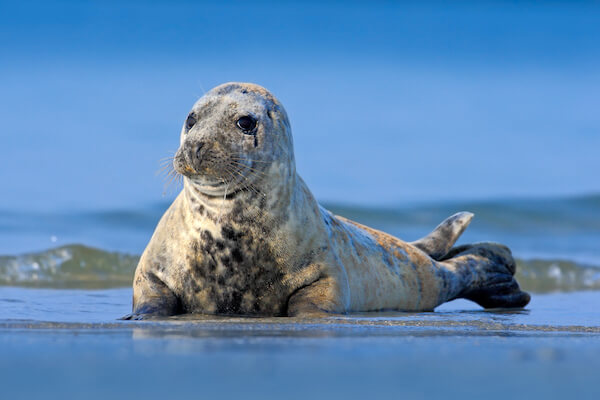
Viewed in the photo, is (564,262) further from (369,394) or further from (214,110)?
(369,394)

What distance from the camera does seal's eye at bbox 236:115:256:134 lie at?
5.32 metres

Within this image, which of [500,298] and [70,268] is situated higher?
[70,268]

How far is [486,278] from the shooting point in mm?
7383

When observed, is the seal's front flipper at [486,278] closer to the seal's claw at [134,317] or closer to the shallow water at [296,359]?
the shallow water at [296,359]

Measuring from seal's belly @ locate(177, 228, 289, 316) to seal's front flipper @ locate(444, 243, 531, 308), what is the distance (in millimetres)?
2291

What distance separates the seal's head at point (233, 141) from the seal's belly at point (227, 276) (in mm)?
287

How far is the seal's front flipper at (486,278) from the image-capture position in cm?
730

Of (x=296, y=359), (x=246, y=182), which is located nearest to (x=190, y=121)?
(x=246, y=182)

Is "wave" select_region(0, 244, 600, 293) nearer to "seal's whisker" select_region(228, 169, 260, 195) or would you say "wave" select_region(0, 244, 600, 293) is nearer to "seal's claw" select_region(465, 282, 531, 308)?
"seal's claw" select_region(465, 282, 531, 308)

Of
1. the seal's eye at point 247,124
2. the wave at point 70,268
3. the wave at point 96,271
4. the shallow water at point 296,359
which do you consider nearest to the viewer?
the shallow water at point 296,359

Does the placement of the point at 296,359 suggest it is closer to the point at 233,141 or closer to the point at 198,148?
the point at 198,148

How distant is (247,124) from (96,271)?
565 centimetres

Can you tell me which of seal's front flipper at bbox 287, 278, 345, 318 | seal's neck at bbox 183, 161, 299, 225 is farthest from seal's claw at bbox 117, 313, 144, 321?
seal's front flipper at bbox 287, 278, 345, 318

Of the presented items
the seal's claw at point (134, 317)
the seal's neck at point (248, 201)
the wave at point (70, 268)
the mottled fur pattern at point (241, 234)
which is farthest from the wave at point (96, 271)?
the seal's claw at point (134, 317)
